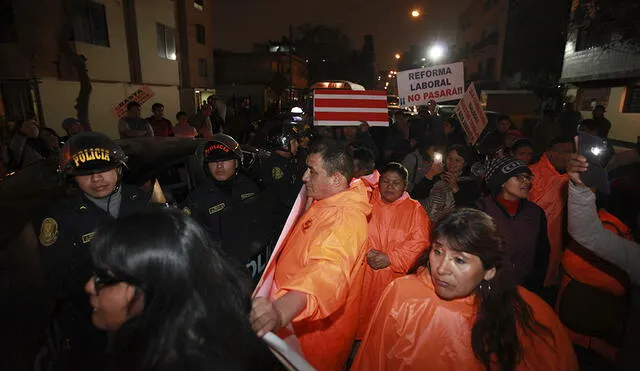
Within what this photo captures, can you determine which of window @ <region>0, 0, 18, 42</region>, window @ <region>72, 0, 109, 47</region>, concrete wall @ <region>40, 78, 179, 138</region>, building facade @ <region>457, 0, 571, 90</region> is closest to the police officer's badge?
concrete wall @ <region>40, 78, 179, 138</region>

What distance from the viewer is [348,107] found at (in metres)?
7.58

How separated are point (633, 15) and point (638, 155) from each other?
1167 cm

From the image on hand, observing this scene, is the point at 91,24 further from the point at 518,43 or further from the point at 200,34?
the point at 518,43

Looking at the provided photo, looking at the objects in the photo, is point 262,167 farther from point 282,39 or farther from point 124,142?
point 282,39

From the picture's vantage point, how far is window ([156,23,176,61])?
22500mm

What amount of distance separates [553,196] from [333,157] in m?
3.04

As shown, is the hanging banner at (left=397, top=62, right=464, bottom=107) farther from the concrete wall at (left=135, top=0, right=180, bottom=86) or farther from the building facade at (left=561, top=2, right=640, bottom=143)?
the concrete wall at (left=135, top=0, right=180, bottom=86)

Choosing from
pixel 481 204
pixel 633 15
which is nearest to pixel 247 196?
pixel 481 204

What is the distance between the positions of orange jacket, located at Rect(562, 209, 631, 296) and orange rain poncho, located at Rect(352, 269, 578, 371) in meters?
1.26

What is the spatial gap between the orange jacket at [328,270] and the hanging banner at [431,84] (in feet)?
20.3

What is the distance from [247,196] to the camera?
3.72 meters

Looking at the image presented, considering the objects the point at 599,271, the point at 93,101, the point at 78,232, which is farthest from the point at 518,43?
the point at 78,232

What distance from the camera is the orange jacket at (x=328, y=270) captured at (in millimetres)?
1899

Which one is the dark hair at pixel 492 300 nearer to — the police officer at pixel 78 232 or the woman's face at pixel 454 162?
the police officer at pixel 78 232
